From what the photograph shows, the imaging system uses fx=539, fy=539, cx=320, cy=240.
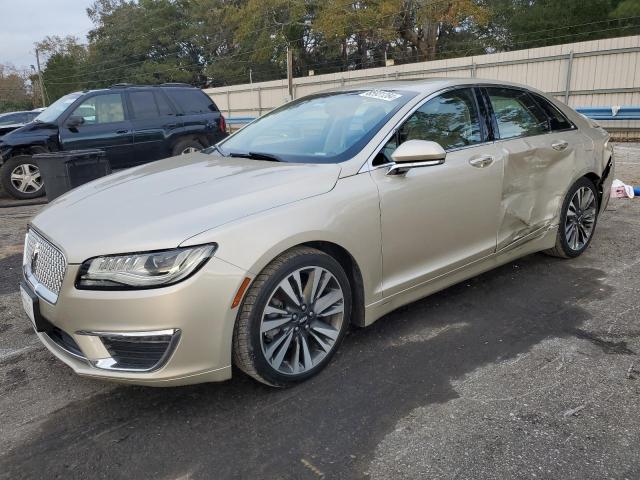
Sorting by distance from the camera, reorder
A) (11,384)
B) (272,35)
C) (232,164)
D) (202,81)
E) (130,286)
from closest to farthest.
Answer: (130,286) → (11,384) → (232,164) → (272,35) → (202,81)

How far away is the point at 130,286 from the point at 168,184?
853 millimetres

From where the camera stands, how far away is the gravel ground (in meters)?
2.33

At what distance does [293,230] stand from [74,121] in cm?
732

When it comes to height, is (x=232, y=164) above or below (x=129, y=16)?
below

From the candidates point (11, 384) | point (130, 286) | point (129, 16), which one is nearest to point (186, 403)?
point (130, 286)

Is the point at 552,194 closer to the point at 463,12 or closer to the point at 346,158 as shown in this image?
the point at 346,158

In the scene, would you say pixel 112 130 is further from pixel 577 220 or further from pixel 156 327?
pixel 156 327

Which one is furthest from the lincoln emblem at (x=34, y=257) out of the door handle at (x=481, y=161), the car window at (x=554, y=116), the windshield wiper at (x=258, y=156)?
the car window at (x=554, y=116)

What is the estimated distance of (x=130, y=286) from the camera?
7.95 ft

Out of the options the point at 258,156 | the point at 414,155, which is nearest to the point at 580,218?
the point at 414,155

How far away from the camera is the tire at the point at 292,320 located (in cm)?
264

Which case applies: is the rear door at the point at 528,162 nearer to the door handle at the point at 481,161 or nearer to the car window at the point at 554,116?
the car window at the point at 554,116

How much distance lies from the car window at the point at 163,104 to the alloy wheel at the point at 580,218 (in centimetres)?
709

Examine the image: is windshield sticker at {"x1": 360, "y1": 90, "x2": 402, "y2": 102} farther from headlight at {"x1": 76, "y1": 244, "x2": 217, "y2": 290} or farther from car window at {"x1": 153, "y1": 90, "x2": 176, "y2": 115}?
car window at {"x1": 153, "y1": 90, "x2": 176, "y2": 115}
